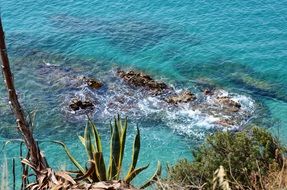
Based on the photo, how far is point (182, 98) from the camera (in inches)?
846

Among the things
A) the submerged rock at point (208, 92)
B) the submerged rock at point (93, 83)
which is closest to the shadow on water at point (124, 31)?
the submerged rock at point (93, 83)

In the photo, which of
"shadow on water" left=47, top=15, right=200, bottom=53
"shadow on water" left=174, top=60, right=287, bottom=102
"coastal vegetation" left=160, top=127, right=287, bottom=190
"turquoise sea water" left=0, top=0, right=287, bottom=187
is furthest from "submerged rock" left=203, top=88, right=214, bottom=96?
"coastal vegetation" left=160, top=127, right=287, bottom=190

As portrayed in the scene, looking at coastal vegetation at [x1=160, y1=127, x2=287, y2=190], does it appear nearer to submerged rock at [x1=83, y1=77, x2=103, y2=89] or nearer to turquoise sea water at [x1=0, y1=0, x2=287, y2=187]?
turquoise sea water at [x1=0, y1=0, x2=287, y2=187]

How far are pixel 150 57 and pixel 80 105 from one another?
583cm

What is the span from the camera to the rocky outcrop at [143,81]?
22.5 m

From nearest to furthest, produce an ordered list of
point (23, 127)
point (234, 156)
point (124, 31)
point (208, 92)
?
point (23, 127) → point (234, 156) → point (208, 92) → point (124, 31)

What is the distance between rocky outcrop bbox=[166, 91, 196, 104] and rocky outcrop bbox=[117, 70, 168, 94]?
90 cm

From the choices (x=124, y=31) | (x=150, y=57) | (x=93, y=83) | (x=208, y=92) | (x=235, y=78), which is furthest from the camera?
(x=124, y=31)

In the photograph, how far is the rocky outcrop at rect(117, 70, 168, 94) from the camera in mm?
22469

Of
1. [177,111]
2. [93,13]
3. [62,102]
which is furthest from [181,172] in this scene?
[93,13]

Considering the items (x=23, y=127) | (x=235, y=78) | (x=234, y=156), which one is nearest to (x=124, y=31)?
(x=235, y=78)

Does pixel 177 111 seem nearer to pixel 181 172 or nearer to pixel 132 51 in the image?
pixel 132 51

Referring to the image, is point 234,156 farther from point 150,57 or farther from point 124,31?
point 124,31

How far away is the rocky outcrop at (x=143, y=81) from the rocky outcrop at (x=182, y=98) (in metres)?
0.90
